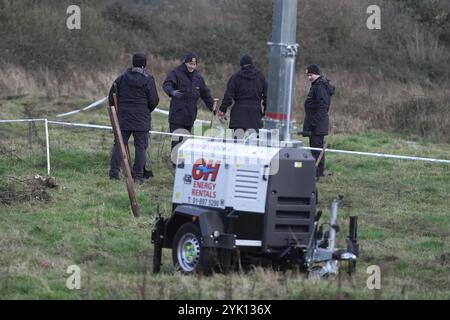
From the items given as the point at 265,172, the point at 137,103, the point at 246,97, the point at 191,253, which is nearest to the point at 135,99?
the point at 137,103

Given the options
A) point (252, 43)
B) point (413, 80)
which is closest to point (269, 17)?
point (252, 43)

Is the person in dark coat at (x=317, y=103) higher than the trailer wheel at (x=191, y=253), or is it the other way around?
the person in dark coat at (x=317, y=103)

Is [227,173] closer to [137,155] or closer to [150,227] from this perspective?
[150,227]

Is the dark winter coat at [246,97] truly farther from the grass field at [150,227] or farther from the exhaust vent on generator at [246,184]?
the exhaust vent on generator at [246,184]

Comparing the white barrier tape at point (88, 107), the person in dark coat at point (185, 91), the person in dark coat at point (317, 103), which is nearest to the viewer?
the person in dark coat at point (185, 91)

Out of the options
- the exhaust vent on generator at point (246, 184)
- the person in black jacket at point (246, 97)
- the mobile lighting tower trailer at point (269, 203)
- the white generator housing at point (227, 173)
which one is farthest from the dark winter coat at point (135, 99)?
the exhaust vent on generator at point (246, 184)

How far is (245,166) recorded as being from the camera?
9203 millimetres

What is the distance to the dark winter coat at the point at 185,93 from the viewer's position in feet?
49.7

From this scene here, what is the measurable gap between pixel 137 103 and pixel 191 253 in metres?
5.72

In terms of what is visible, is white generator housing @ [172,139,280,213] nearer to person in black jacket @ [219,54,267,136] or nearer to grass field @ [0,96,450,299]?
grass field @ [0,96,450,299]

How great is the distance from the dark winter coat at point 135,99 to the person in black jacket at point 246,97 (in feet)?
3.73

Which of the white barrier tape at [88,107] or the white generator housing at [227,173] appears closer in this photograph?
the white generator housing at [227,173]

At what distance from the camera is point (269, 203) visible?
360 inches

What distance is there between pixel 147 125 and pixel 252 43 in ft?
80.0
